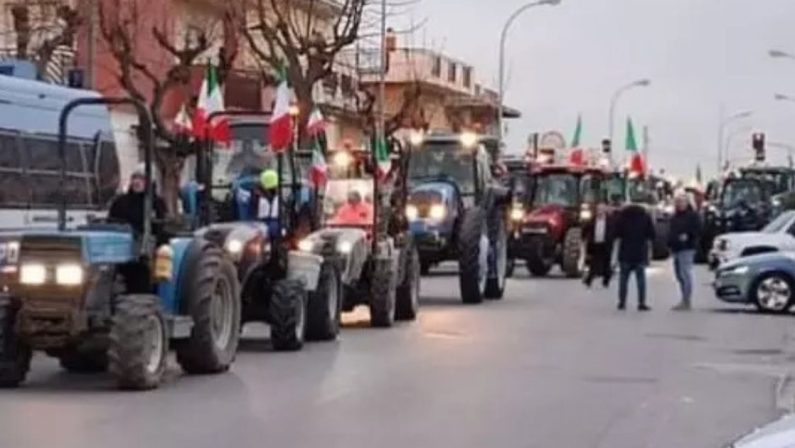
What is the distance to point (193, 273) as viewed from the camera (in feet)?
56.9

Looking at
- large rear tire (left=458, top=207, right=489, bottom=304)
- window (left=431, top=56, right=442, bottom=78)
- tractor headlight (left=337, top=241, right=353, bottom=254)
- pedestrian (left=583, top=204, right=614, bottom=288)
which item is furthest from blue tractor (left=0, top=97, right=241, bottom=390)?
window (left=431, top=56, right=442, bottom=78)

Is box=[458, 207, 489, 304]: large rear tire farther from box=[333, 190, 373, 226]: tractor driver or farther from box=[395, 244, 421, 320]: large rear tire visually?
box=[333, 190, 373, 226]: tractor driver

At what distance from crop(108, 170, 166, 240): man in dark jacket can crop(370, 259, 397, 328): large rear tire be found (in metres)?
7.46

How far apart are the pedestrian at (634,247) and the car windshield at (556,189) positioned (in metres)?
12.8

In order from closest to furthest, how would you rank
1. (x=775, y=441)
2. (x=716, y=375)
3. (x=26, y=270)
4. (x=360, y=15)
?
(x=775, y=441)
(x=26, y=270)
(x=716, y=375)
(x=360, y=15)

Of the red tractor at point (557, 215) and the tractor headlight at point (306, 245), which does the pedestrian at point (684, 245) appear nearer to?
the tractor headlight at point (306, 245)

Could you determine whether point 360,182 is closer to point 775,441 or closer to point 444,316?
point 444,316

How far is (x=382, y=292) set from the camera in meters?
24.6

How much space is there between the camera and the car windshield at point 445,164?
32000 mm

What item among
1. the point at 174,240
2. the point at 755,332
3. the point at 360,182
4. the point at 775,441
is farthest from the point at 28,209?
the point at 775,441

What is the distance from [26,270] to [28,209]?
19.3 feet

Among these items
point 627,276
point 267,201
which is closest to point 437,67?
point 627,276

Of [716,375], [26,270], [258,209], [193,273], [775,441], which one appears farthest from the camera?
[258,209]

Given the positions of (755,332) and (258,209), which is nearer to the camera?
(258,209)
